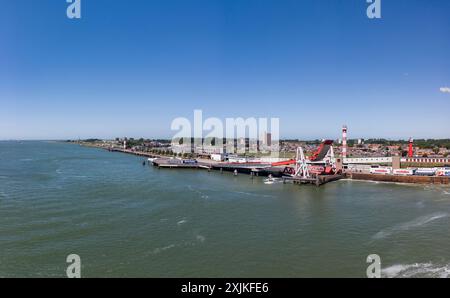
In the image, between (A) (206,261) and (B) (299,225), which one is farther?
(B) (299,225)

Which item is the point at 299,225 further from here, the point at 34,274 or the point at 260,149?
the point at 260,149

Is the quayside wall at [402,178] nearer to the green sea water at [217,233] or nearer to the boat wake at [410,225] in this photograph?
the green sea water at [217,233]

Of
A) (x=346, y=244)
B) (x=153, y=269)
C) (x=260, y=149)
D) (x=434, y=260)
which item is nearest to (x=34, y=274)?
(x=153, y=269)

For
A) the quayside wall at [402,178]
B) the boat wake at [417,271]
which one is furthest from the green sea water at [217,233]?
the quayside wall at [402,178]

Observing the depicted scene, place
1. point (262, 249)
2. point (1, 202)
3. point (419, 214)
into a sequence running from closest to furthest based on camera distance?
1. point (262, 249)
2. point (419, 214)
3. point (1, 202)

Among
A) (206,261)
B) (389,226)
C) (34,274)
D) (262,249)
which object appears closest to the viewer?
(34,274)

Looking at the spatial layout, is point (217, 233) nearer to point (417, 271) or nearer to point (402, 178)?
point (417, 271)

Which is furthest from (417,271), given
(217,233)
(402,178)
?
(402,178)
